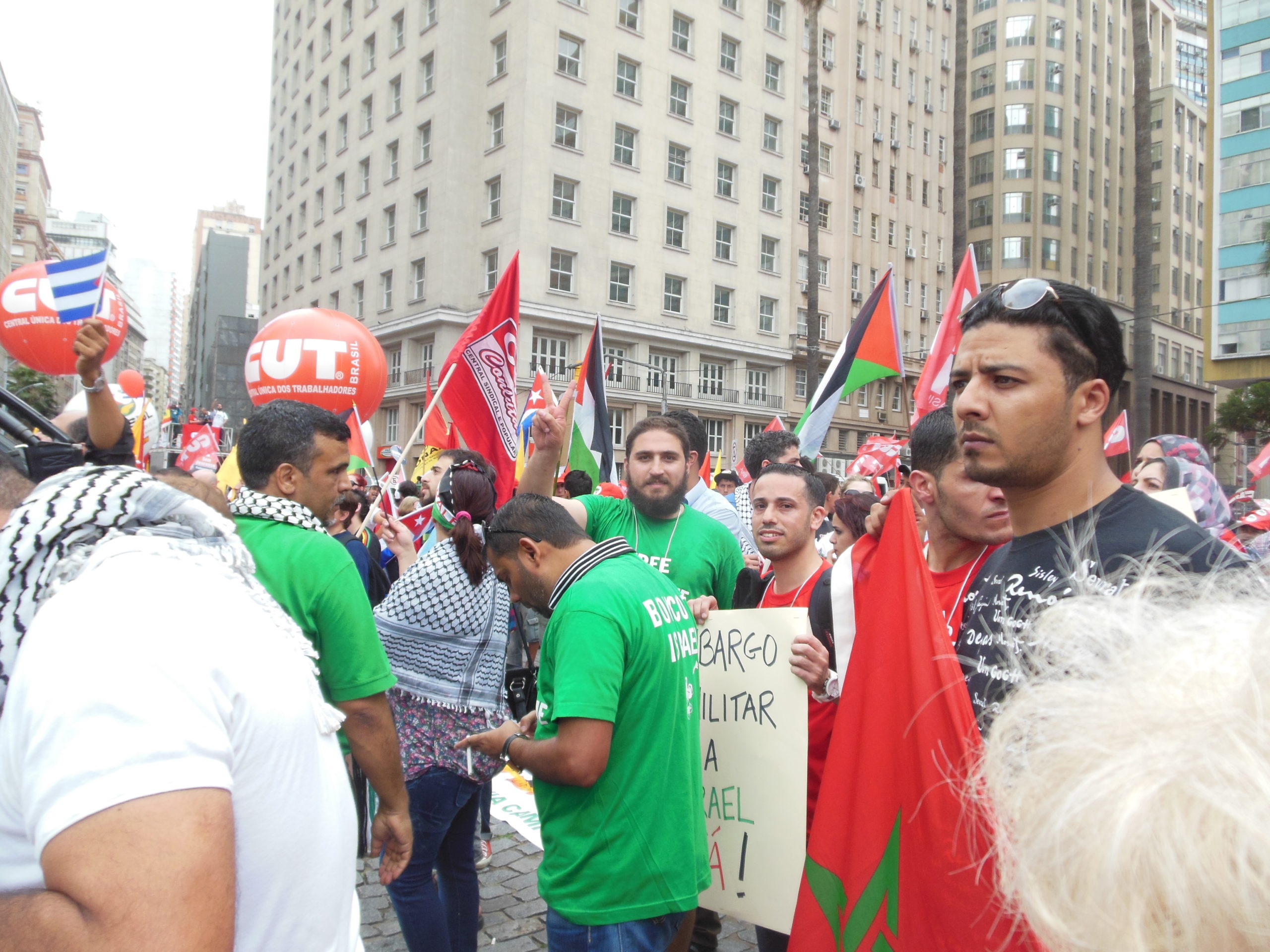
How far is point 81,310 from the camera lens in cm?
747

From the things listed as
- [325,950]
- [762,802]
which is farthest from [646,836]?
[325,950]

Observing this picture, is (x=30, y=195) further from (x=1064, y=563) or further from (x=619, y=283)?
(x=1064, y=563)

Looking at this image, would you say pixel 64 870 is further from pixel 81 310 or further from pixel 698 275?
pixel 698 275

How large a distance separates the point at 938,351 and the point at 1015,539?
532 cm

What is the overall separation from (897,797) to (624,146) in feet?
128

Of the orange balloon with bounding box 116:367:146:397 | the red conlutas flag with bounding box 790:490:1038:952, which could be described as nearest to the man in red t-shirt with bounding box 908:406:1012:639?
the red conlutas flag with bounding box 790:490:1038:952

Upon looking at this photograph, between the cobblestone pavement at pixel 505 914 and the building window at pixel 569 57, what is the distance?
36009 millimetres

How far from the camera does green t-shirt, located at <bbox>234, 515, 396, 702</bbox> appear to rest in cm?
275

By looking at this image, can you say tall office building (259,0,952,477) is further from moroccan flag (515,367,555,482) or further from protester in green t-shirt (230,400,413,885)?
protester in green t-shirt (230,400,413,885)

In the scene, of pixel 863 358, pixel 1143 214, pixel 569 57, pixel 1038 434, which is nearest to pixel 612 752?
pixel 1038 434

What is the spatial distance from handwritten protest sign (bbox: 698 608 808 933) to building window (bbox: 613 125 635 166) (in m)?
36.5

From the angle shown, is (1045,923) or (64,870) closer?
(1045,923)

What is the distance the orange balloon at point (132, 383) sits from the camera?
40.5 feet

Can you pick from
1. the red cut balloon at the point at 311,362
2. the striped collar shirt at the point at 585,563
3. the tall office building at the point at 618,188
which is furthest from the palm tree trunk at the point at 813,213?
the striped collar shirt at the point at 585,563
